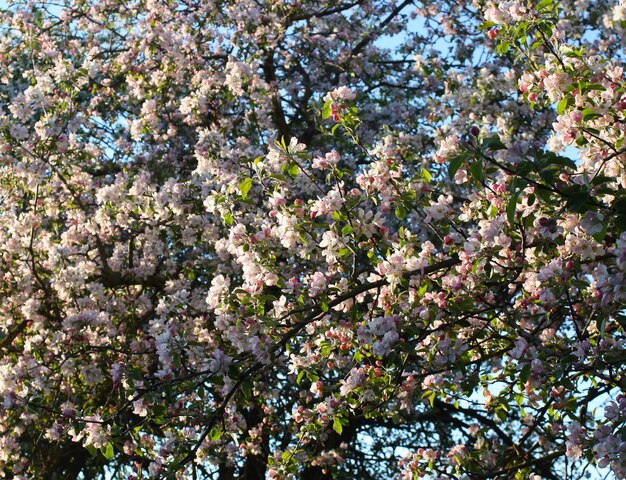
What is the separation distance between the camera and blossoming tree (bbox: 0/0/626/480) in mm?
3428

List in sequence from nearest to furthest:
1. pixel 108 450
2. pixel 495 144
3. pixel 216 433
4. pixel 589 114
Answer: pixel 495 144 < pixel 589 114 < pixel 108 450 < pixel 216 433

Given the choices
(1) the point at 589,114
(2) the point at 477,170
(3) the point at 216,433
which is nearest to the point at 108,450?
(3) the point at 216,433

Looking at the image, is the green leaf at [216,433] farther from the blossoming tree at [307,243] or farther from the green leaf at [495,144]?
the green leaf at [495,144]

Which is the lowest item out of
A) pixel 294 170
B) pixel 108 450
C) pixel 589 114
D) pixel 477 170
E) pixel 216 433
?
pixel 108 450

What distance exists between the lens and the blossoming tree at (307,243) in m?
3.43

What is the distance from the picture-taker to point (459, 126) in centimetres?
695

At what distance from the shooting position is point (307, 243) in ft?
12.5

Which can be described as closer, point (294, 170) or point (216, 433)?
point (294, 170)

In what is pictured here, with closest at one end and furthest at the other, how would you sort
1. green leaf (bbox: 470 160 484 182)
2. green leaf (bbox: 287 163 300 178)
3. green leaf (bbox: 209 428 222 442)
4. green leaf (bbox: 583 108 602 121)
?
green leaf (bbox: 470 160 484 182) < green leaf (bbox: 583 108 602 121) < green leaf (bbox: 287 163 300 178) < green leaf (bbox: 209 428 222 442)

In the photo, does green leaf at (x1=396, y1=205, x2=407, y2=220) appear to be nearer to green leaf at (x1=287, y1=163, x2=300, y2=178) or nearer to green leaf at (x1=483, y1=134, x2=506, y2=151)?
green leaf at (x1=287, y1=163, x2=300, y2=178)

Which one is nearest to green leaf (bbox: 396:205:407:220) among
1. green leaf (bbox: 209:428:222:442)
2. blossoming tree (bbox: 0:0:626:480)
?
blossoming tree (bbox: 0:0:626:480)

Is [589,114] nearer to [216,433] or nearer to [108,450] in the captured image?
[216,433]

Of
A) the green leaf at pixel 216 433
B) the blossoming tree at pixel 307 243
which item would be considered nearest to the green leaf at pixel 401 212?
the blossoming tree at pixel 307 243

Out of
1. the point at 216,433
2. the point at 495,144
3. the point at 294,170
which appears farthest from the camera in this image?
the point at 216,433
